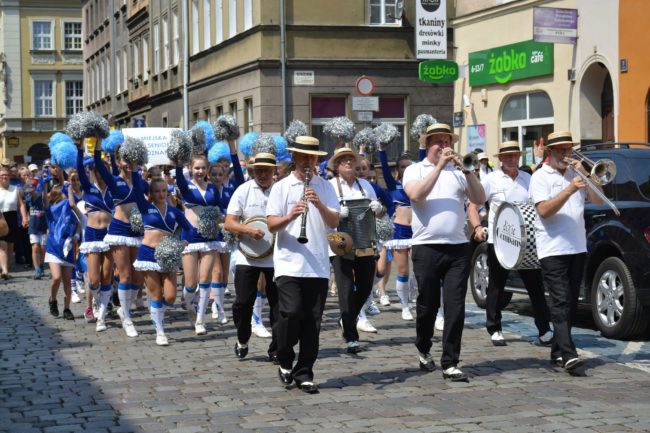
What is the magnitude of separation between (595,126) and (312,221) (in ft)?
53.5

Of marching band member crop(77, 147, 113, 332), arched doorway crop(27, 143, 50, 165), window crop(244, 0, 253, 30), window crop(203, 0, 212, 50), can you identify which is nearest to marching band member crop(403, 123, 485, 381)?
marching band member crop(77, 147, 113, 332)

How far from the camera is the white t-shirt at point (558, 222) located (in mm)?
9891

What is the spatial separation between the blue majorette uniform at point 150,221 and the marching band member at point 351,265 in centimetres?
191

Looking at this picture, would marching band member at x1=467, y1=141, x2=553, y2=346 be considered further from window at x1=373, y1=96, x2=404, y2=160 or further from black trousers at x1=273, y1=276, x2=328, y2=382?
window at x1=373, y1=96, x2=404, y2=160

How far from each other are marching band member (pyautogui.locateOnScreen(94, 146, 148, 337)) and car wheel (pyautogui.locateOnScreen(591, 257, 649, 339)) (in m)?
4.86

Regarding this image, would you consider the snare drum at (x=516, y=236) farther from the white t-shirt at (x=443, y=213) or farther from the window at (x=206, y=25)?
the window at (x=206, y=25)

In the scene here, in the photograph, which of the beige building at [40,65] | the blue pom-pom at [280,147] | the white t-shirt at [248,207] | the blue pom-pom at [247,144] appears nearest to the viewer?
the white t-shirt at [248,207]

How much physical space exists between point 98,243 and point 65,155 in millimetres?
1459

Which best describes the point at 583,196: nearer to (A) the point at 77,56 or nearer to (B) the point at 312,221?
(B) the point at 312,221

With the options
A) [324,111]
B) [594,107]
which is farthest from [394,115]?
[594,107]

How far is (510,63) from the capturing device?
89.4ft

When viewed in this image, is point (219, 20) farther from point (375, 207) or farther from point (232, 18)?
point (375, 207)

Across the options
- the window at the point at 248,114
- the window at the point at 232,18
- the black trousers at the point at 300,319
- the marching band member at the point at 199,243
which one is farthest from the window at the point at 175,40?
the black trousers at the point at 300,319

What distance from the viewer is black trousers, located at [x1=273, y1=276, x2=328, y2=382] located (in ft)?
29.9
